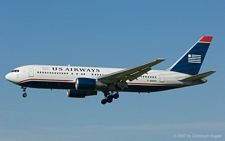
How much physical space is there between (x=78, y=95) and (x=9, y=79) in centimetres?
856

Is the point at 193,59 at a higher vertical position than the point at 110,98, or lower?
higher

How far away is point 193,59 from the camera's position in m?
60.1

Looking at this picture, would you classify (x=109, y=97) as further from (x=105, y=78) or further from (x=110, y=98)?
(x=105, y=78)

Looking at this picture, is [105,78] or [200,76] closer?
[105,78]

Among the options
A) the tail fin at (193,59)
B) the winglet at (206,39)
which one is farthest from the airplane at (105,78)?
the winglet at (206,39)

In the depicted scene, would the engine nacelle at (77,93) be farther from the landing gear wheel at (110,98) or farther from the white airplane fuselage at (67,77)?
the white airplane fuselage at (67,77)

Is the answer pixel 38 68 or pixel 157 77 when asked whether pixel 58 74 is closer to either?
pixel 38 68

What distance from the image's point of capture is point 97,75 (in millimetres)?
55094

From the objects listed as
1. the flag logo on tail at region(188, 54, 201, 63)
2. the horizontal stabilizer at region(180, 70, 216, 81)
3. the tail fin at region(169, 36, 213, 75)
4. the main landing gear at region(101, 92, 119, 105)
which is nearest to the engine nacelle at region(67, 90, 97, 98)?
Result: the main landing gear at region(101, 92, 119, 105)

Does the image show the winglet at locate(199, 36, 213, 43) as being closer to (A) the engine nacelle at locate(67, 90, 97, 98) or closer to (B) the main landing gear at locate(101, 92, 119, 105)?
(B) the main landing gear at locate(101, 92, 119, 105)

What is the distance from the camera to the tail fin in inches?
2333

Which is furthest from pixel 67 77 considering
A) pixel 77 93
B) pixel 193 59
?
pixel 193 59

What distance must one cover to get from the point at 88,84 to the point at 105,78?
2022 mm

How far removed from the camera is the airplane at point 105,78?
5312 centimetres
